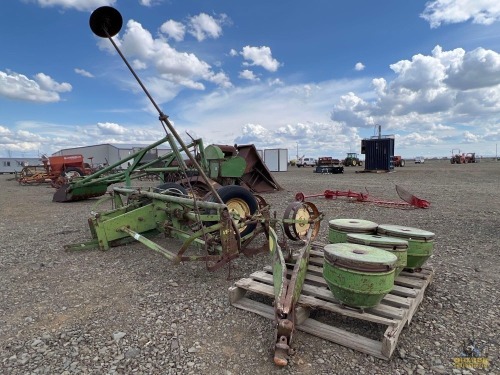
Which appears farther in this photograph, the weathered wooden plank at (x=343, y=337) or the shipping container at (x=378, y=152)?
the shipping container at (x=378, y=152)

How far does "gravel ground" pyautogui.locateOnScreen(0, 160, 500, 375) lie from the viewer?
7.77 ft

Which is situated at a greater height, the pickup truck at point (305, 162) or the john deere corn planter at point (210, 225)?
the pickup truck at point (305, 162)

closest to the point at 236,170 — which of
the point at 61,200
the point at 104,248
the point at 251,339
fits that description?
the point at 104,248

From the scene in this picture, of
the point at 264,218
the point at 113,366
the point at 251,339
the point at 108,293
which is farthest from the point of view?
the point at 264,218

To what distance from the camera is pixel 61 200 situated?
35.5 feet

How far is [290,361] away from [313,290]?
2.77 feet

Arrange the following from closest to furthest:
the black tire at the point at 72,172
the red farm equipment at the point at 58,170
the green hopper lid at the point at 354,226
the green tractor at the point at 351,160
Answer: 1. the green hopper lid at the point at 354,226
2. the black tire at the point at 72,172
3. the red farm equipment at the point at 58,170
4. the green tractor at the point at 351,160

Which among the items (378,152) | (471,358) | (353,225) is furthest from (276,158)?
(471,358)

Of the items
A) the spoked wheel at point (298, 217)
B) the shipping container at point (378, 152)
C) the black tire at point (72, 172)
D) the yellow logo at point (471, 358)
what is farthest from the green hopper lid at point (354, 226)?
the shipping container at point (378, 152)

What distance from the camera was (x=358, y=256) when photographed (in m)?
2.60

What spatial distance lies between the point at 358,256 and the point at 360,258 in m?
0.05

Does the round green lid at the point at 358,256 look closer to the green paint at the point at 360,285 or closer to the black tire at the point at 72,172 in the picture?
the green paint at the point at 360,285

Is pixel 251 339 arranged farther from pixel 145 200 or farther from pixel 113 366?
pixel 145 200

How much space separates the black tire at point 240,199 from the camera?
15.8ft
